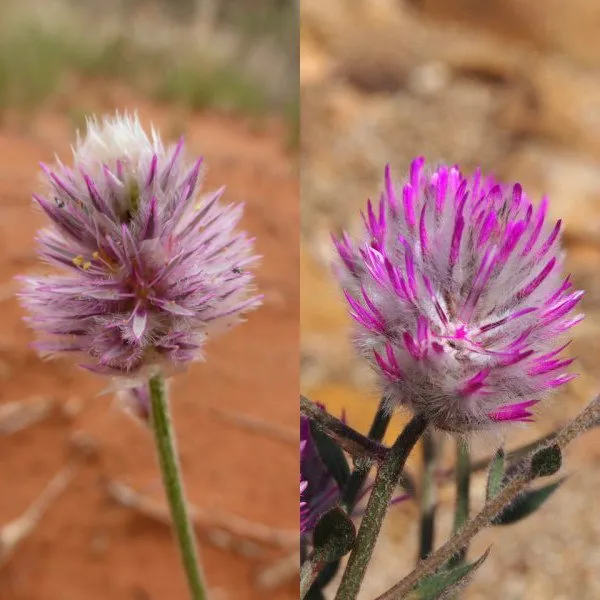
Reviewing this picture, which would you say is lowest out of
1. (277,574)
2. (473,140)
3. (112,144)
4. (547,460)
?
(277,574)

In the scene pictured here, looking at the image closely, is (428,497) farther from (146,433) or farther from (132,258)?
(146,433)

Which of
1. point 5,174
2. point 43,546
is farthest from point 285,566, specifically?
point 5,174

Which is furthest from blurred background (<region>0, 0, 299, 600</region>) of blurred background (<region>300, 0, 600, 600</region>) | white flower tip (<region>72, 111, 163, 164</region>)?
white flower tip (<region>72, 111, 163, 164</region>)

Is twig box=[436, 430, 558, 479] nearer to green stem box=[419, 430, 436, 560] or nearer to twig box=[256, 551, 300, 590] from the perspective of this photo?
green stem box=[419, 430, 436, 560]

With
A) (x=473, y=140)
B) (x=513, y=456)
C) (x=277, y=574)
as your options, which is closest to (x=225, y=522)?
(x=277, y=574)

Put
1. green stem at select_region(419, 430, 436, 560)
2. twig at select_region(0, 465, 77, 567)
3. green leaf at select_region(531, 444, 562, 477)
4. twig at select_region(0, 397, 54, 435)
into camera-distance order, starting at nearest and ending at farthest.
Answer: green leaf at select_region(531, 444, 562, 477)
green stem at select_region(419, 430, 436, 560)
twig at select_region(0, 465, 77, 567)
twig at select_region(0, 397, 54, 435)

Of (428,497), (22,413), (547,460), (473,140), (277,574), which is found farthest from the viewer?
(22,413)

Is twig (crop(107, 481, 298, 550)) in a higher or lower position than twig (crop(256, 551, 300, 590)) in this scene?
higher
